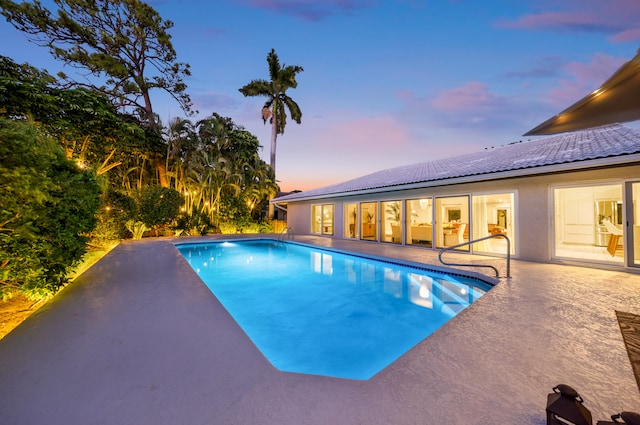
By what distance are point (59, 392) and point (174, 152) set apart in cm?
1945

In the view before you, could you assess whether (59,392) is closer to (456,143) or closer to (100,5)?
(100,5)

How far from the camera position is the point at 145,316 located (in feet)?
12.0

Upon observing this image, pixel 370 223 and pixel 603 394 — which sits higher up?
pixel 370 223

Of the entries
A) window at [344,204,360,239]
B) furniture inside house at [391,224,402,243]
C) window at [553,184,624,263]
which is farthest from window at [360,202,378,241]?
window at [553,184,624,263]

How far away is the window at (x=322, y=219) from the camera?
53.4 feet

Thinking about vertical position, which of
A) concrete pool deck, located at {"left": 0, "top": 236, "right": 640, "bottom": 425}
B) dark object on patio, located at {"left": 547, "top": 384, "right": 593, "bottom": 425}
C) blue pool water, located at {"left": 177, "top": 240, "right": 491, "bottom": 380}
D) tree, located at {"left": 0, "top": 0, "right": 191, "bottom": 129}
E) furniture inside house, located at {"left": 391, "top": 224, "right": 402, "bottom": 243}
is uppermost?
tree, located at {"left": 0, "top": 0, "right": 191, "bottom": 129}

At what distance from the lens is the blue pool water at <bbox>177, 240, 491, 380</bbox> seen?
3799 mm

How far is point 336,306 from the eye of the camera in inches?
219

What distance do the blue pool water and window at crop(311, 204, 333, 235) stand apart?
653 centimetres

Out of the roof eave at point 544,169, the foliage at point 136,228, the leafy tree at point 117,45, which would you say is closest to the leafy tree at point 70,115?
the leafy tree at point 117,45

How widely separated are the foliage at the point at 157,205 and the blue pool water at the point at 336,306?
6756mm

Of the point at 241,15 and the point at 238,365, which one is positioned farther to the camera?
the point at 241,15

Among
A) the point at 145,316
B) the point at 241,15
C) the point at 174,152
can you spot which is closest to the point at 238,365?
the point at 145,316

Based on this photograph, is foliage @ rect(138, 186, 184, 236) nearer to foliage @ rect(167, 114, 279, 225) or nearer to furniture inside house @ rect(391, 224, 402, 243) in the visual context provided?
foliage @ rect(167, 114, 279, 225)
